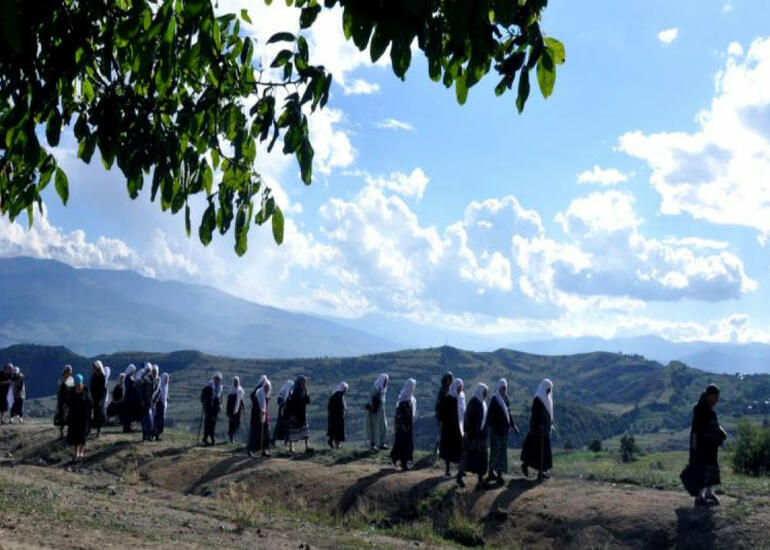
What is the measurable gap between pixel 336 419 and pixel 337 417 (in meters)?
0.07

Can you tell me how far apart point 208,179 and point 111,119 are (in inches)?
26.5

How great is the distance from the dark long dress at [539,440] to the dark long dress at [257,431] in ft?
→ 24.6

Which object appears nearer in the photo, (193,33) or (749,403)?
(193,33)

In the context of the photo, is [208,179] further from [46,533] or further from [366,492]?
[366,492]

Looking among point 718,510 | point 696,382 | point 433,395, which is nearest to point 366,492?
point 718,510

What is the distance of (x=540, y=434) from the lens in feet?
53.6

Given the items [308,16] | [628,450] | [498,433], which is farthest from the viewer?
[628,450]

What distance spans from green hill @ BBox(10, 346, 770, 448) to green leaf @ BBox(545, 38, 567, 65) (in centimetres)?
9397

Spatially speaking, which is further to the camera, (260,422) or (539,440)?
(260,422)

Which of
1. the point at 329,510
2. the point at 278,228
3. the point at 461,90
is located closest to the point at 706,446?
the point at 329,510

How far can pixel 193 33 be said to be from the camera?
3.96m

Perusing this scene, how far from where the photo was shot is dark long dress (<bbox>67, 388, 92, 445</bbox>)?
19.4 meters

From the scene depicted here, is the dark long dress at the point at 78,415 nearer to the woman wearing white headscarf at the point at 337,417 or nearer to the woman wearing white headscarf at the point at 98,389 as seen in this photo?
the woman wearing white headscarf at the point at 98,389

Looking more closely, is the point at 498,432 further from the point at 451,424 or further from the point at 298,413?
the point at 298,413
